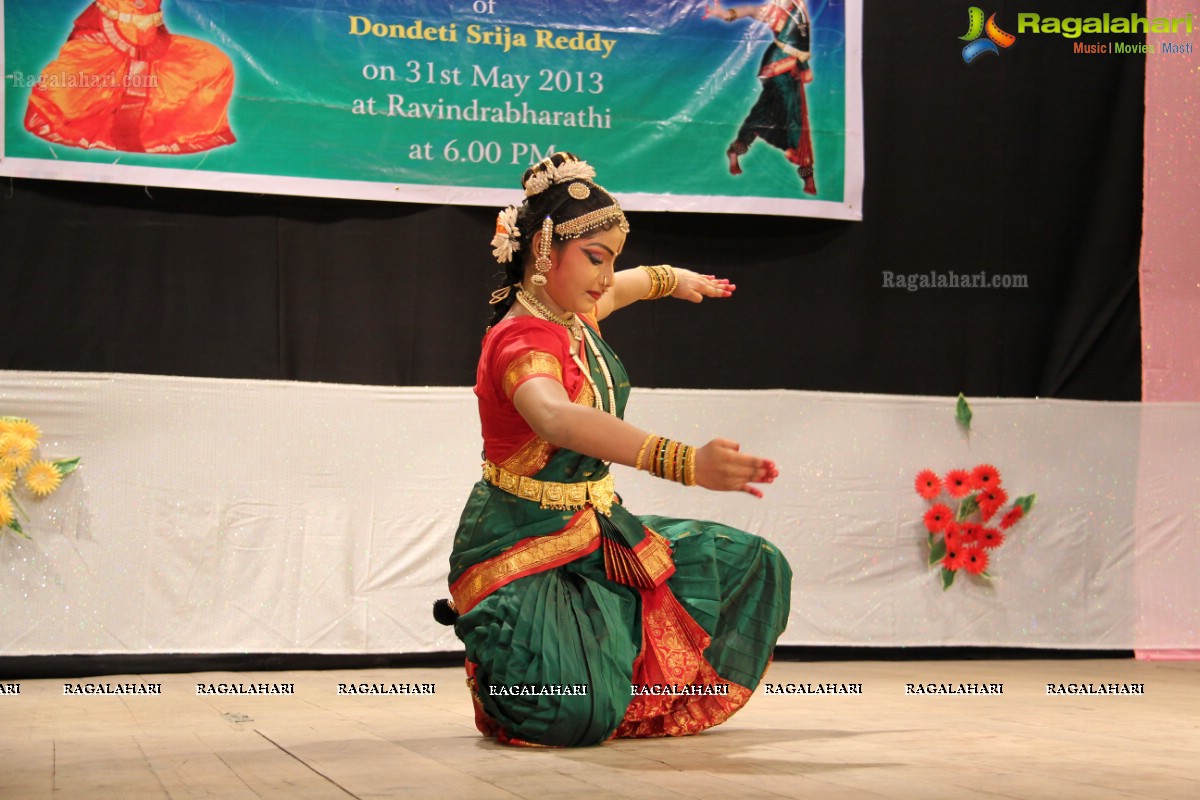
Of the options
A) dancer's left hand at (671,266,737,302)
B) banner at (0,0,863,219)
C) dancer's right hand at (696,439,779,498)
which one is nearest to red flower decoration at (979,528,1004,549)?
banner at (0,0,863,219)

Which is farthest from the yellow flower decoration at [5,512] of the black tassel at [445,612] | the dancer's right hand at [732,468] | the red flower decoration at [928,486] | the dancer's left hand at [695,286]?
the red flower decoration at [928,486]

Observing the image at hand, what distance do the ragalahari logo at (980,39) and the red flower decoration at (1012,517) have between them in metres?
1.65

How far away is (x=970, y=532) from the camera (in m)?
4.79

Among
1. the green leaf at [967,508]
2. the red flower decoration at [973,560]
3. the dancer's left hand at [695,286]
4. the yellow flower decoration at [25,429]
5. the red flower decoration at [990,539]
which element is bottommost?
the red flower decoration at [973,560]

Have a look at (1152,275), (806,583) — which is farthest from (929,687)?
(1152,275)

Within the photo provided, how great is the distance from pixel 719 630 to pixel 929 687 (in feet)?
3.90

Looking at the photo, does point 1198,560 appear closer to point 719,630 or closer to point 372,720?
point 719,630

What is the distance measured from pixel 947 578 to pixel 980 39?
199 cm

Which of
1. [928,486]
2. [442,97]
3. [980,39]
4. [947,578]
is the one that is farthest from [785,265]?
[442,97]

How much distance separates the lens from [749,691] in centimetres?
287

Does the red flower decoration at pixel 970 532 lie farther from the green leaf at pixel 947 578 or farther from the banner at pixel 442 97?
the banner at pixel 442 97

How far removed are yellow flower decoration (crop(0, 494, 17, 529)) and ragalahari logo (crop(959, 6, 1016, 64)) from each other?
361 centimetres

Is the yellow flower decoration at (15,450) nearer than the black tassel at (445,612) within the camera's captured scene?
No

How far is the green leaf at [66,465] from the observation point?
13.6ft
